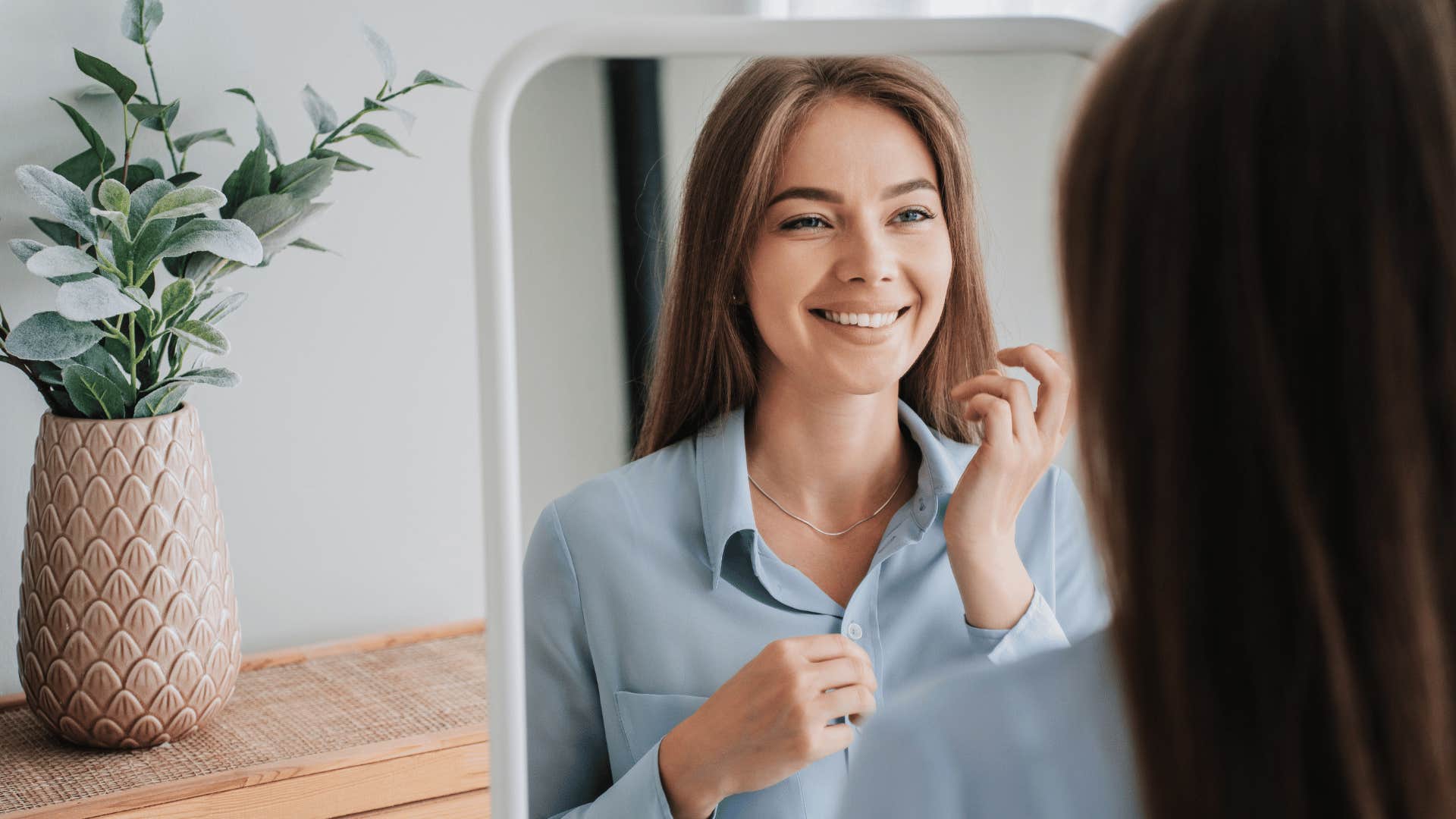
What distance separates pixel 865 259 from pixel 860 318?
1.3 inches

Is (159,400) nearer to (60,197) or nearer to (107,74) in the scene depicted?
(60,197)

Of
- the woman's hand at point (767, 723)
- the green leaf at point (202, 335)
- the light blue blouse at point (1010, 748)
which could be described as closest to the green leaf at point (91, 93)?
the green leaf at point (202, 335)

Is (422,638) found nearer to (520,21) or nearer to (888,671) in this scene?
(520,21)

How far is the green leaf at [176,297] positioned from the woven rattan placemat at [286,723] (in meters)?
0.43

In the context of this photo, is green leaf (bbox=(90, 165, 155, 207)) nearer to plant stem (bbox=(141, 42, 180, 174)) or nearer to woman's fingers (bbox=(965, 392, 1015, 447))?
plant stem (bbox=(141, 42, 180, 174))

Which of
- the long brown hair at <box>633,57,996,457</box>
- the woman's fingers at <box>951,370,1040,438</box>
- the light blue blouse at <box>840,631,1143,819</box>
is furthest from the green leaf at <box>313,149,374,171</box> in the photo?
the light blue blouse at <box>840,631,1143,819</box>

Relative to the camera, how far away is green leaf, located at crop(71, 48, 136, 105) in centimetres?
121

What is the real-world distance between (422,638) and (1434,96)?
52.6 inches

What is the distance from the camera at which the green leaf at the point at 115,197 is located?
108 cm

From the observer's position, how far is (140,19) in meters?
1.22

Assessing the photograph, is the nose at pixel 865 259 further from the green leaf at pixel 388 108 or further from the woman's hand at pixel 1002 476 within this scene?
the green leaf at pixel 388 108

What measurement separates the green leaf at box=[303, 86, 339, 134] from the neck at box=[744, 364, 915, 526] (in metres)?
0.77

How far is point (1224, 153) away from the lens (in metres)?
0.37

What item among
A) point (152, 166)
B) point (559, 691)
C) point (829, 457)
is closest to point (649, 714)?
point (559, 691)
